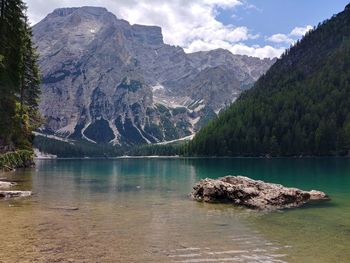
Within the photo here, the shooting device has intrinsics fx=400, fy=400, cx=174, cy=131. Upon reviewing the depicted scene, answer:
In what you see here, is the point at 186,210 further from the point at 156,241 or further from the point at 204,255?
the point at 204,255

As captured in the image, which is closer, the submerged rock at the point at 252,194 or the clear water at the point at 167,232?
the clear water at the point at 167,232

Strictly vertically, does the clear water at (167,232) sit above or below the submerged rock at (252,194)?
below

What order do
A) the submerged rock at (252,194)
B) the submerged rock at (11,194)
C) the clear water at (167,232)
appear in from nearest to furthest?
1. the clear water at (167,232)
2. the submerged rock at (252,194)
3. the submerged rock at (11,194)

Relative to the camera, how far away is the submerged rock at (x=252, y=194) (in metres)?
41.1

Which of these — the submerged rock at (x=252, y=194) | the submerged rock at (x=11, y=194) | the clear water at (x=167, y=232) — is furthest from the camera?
the submerged rock at (x=11, y=194)

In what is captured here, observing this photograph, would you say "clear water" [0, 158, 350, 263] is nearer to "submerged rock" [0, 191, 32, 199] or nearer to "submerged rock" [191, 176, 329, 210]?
"submerged rock" [191, 176, 329, 210]

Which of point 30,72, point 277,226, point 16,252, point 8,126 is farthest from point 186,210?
point 30,72

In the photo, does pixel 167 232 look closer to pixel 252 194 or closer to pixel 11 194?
pixel 252 194

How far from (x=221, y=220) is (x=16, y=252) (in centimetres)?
1690

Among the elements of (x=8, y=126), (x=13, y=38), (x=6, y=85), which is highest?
(x=13, y=38)

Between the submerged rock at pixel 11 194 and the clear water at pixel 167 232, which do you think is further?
the submerged rock at pixel 11 194

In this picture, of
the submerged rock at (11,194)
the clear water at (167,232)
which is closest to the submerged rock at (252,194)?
the clear water at (167,232)

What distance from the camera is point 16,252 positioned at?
20359 millimetres

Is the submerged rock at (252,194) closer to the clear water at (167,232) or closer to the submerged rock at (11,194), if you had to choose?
the clear water at (167,232)
